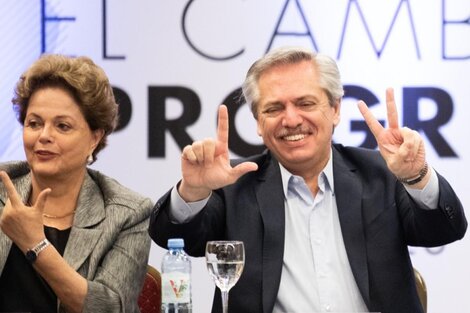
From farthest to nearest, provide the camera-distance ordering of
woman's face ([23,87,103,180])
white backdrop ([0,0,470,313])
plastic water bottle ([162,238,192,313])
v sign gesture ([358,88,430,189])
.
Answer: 1. white backdrop ([0,0,470,313])
2. woman's face ([23,87,103,180])
3. v sign gesture ([358,88,430,189])
4. plastic water bottle ([162,238,192,313])

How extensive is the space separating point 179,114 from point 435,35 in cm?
121

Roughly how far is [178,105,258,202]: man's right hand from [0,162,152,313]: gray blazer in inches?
15.0

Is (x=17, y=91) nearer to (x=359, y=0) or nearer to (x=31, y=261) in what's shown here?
(x=31, y=261)

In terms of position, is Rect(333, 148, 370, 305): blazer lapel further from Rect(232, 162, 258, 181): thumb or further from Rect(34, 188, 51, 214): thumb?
Rect(34, 188, 51, 214): thumb

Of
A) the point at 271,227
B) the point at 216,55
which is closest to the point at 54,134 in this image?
the point at 271,227

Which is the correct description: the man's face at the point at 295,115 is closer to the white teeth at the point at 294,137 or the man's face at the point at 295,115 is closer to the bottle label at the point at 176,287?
the white teeth at the point at 294,137

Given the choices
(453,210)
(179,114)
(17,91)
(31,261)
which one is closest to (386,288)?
(453,210)

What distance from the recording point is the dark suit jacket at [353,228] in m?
2.61

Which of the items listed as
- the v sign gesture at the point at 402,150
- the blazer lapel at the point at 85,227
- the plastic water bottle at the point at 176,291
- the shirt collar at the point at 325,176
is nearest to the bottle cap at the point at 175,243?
the plastic water bottle at the point at 176,291

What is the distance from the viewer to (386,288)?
2.64 meters

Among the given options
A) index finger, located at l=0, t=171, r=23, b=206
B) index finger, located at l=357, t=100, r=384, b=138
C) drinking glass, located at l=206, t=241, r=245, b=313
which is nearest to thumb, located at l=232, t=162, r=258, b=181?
drinking glass, located at l=206, t=241, r=245, b=313

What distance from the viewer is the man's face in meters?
2.76

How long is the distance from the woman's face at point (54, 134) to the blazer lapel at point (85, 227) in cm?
→ 10

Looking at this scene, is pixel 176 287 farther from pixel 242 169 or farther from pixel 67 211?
pixel 67 211
